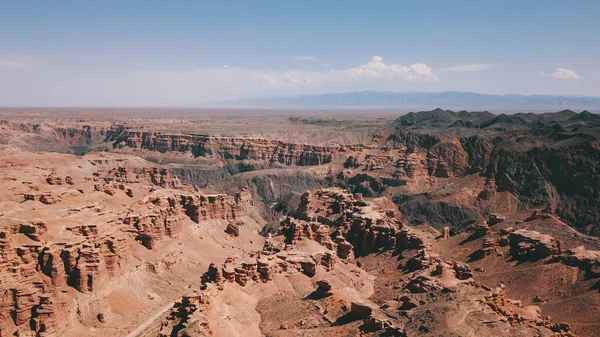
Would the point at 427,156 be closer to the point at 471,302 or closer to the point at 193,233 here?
the point at 193,233

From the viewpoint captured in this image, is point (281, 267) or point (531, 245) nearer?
point (281, 267)

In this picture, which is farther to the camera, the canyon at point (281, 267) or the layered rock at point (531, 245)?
the layered rock at point (531, 245)

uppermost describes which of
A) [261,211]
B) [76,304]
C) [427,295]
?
[427,295]

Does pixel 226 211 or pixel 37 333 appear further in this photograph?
pixel 226 211

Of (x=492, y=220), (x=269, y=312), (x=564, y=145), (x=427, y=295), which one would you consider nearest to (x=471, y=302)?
(x=427, y=295)

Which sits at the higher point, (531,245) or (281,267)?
(281,267)

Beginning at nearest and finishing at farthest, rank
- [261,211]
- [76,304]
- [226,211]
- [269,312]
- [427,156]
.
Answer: [269,312]
[76,304]
[226,211]
[261,211]
[427,156]

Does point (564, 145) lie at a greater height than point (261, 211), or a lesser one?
greater

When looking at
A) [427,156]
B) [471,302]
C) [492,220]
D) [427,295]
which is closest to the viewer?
[471,302]

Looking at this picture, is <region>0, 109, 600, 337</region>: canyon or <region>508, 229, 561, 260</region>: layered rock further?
<region>508, 229, 561, 260</region>: layered rock

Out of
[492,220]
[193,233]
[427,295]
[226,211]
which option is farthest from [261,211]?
[427,295]
